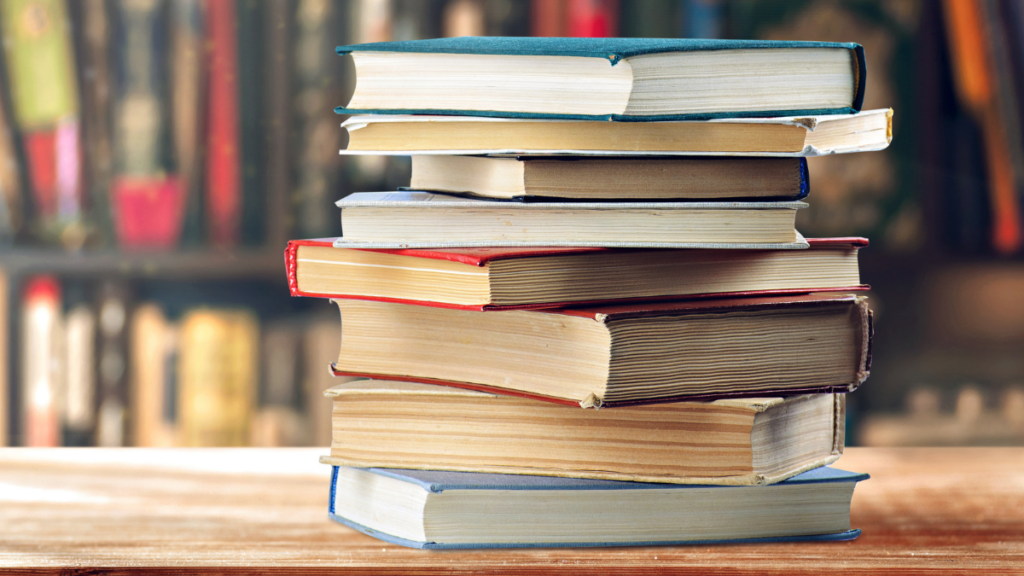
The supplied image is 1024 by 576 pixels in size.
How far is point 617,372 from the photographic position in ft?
2.06

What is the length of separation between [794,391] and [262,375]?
131 cm

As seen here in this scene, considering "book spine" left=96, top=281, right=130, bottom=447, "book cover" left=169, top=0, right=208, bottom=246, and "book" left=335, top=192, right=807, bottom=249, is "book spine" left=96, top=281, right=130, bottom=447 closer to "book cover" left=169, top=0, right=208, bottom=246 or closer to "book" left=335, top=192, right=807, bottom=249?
"book cover" left=169, top=0, right=208, bottom=246

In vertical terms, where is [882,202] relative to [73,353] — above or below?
above

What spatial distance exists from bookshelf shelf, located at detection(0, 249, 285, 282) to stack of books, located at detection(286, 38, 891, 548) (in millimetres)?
1130

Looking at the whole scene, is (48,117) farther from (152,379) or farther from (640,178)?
(640,178)

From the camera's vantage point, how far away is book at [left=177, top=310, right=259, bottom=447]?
183 cm

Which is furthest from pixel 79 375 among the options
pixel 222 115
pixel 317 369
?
pixel 222 115

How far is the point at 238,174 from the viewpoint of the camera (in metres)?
1.81

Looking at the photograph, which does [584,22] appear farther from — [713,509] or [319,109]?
[713,509]

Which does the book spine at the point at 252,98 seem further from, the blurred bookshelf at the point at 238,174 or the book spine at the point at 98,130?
the book spine at the point at 98,130

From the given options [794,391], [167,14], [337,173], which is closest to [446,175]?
[794,391]

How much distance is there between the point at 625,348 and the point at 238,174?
131 cm

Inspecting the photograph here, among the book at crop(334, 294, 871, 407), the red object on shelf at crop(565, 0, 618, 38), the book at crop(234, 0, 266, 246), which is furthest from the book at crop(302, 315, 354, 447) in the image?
the book at crop(334, 294, 871, 407)

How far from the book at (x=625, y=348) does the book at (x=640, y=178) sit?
0.23ft
